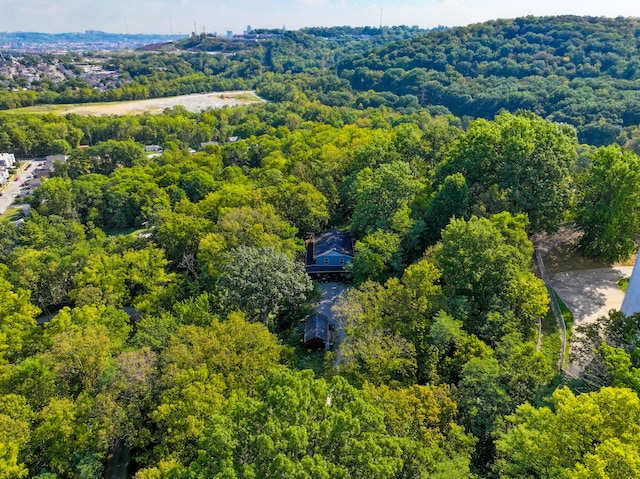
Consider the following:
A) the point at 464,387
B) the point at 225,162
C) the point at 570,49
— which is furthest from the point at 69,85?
the point at 464,387

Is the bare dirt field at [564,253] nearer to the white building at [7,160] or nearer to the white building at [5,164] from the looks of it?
the white building at [5,164]

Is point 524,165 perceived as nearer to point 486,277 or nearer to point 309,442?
point 486,277

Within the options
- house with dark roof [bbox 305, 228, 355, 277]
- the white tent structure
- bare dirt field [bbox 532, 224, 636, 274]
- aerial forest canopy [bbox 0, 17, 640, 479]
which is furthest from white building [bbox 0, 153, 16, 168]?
the white tent structure

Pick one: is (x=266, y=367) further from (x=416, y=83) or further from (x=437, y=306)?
(x=416, y=83)

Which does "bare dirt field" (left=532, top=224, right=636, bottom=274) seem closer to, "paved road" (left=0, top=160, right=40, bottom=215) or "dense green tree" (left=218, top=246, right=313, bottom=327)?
"dense green tree" (left=218, top=246, right=313, bottom=327)

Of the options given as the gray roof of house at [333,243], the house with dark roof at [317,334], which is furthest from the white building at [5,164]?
the house with dark roof at [317,334]

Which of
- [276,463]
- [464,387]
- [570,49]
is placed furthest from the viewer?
[570,49]

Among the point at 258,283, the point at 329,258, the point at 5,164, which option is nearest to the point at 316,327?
the point at 258,283
